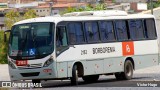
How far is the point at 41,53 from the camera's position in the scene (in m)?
27.6

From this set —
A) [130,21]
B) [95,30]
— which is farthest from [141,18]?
[95,30]

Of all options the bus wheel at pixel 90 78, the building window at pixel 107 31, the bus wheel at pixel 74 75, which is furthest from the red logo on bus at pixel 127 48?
the bus wheel at pixel 74 75

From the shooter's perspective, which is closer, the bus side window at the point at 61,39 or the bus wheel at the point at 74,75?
the bus side window at the point at 61,39

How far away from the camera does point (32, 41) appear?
27.8m

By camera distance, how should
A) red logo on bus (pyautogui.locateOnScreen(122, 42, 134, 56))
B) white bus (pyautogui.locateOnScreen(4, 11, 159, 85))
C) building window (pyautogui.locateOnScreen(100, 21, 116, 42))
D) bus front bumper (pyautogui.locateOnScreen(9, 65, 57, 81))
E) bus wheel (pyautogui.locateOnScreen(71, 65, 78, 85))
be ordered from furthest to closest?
1. red logo on bus (pyautogui.locateOnScreen(122, 42, 134, 56))
2. building window (pyautogui.locateOnScreen(100, 21, 116, 42))
3. bus wheel (pyautogui.locateOnScreen(71, 65, 78, 85))
4. white bus (pyautogui.locateOnScreen(4, 11, 159, 85))
5. bus front bumper (pyautogui.locateOnScreen(9, 65, 57, 81))

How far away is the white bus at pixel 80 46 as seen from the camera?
27.6 meters

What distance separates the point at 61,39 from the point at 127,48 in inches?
199

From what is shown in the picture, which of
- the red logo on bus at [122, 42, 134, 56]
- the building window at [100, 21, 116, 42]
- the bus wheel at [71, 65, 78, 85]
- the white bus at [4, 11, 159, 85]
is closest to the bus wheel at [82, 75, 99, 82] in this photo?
the white bus at [4, 11, 159, 85]

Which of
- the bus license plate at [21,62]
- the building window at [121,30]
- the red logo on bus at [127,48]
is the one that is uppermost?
the building window at [121,30]

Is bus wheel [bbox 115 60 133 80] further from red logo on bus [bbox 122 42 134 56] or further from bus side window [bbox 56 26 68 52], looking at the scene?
bus side window [bbox 56 26 68 52]

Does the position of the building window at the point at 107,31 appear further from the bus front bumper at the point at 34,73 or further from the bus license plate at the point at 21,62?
the bus license plate at the point at 21,62

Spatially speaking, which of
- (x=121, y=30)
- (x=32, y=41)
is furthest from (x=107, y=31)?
(x=32, y=41)

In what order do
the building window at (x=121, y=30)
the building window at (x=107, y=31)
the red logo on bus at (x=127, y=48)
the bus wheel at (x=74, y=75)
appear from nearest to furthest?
the bus wheel at (x=74, y=75), the building window at (x=107, y=31), the building window at (x=121, y=30), the red logo on bus at (x=127, y=48)

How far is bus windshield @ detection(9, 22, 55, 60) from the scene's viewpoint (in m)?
27.6
